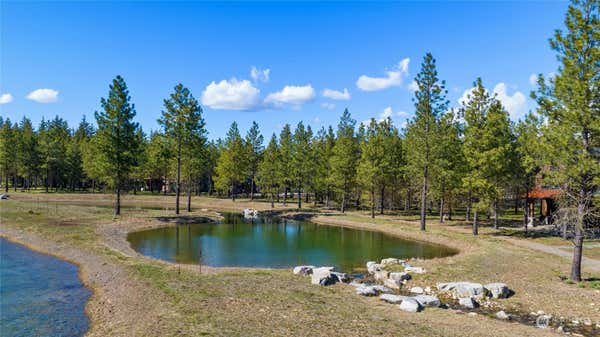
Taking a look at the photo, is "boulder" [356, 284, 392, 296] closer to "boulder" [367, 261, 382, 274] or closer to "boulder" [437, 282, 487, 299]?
"boulder" [437, 282, 487, 299]

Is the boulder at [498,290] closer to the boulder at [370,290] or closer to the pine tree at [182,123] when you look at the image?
the boulder at [370,290]

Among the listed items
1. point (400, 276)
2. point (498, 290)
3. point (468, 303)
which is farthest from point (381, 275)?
point (498, 290)

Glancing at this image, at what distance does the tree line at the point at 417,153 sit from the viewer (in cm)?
2161

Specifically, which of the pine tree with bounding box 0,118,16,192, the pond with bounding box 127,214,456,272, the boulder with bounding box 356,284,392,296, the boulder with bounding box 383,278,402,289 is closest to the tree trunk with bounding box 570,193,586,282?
the boulder with bounding box 383,278,402,289

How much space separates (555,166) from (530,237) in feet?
68.2

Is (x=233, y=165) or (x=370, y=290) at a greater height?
(x=233, y=165)

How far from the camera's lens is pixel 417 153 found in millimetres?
48594

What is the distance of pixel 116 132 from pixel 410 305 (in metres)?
43.5

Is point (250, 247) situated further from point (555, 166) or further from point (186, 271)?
point (555, 166)

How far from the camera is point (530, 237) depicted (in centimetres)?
4034

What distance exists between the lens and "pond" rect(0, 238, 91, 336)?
15234 mm

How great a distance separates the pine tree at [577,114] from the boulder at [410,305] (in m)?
10.8

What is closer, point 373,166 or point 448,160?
point 448,160

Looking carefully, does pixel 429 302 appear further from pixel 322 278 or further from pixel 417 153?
pixel 417 153
